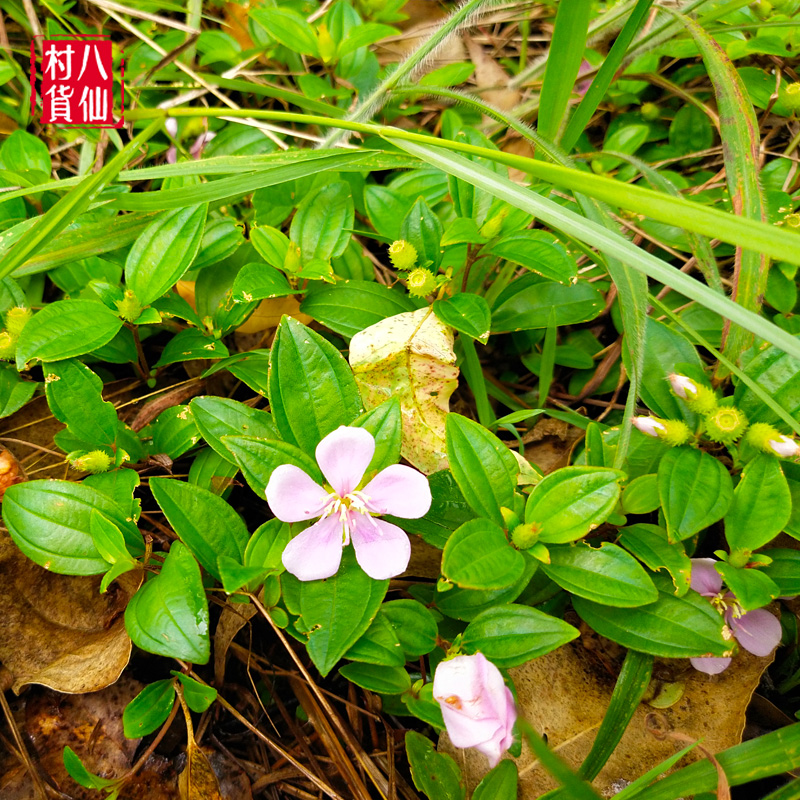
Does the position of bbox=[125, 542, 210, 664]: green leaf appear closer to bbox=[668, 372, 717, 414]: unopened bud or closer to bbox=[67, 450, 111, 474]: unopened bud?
bbox=[67, 450, 111, 474]: unopened bud

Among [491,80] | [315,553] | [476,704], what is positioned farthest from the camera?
[491,80]

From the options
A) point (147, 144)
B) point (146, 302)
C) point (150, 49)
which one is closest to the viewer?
point (146, 302)

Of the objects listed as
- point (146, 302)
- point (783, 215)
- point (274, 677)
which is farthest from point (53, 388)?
point (783, 215)

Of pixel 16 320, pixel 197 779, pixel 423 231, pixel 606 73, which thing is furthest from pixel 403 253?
pixel 197 779

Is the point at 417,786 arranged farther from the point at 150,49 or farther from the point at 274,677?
the point at 150,49

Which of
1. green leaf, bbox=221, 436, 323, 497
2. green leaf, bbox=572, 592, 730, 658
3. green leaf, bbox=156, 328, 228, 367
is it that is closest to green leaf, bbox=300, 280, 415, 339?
green leaf, bbox=156, 328, 228, 367

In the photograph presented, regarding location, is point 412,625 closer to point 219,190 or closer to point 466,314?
point 466,314

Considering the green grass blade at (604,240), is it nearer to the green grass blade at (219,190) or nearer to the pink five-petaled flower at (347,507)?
the green grass blade at (219,190)
